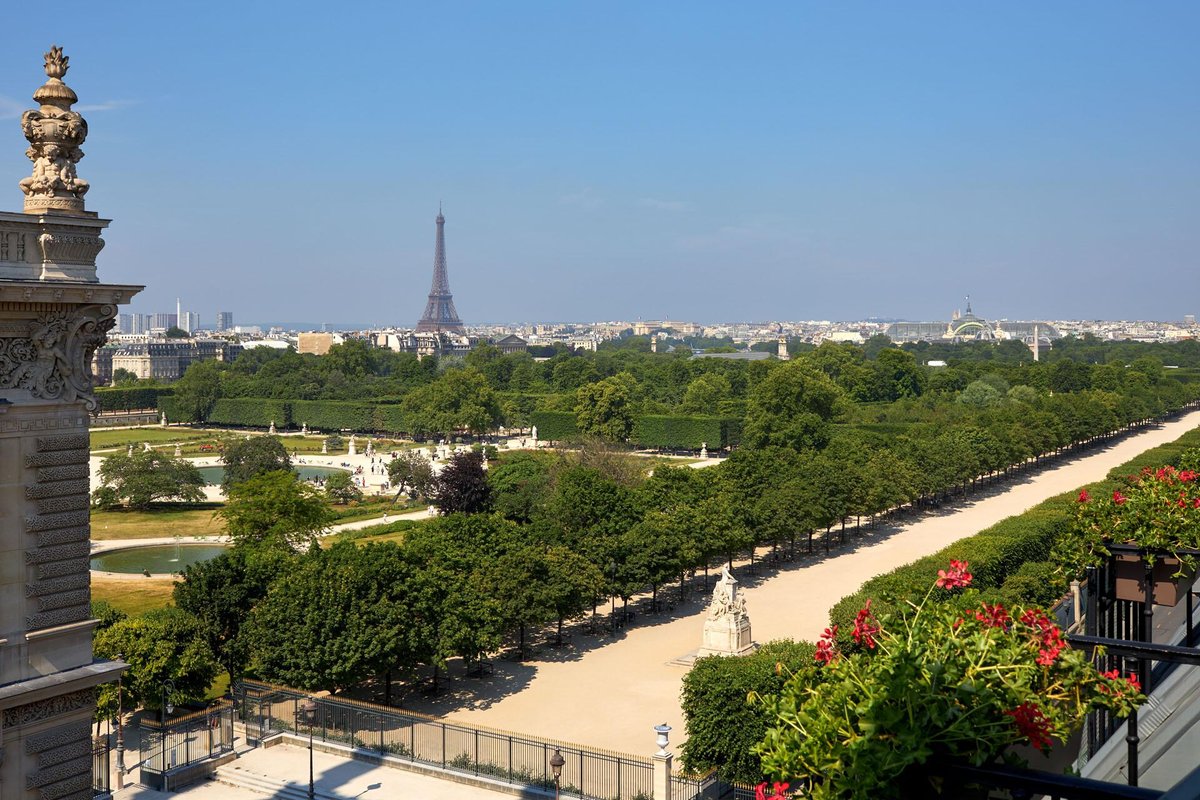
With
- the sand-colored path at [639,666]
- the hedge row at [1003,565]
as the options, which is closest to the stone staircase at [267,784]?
the sand-colored path at [639,666]

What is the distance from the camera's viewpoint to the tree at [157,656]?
2517 cm

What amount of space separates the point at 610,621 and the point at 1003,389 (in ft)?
271

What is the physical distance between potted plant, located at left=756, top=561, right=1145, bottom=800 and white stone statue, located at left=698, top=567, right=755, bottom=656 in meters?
24.4

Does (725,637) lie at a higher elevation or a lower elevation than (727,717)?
lower

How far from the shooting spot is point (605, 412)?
272 ft

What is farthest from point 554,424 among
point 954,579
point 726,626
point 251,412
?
point 954,579

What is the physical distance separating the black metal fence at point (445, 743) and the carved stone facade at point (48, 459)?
981cm

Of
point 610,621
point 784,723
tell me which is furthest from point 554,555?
point 784,723

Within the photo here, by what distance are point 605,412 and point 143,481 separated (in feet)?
117

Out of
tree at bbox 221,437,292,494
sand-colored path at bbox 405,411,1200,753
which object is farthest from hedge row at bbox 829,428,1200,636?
tree at bbox 221,437,292,494

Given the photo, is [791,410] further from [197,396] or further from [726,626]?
[197,396]

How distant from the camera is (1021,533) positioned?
38281 mm

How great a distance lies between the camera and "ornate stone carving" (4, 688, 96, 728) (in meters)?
12.9

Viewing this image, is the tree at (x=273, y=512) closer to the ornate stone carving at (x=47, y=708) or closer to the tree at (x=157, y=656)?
the tree at (x=157, y=656)
